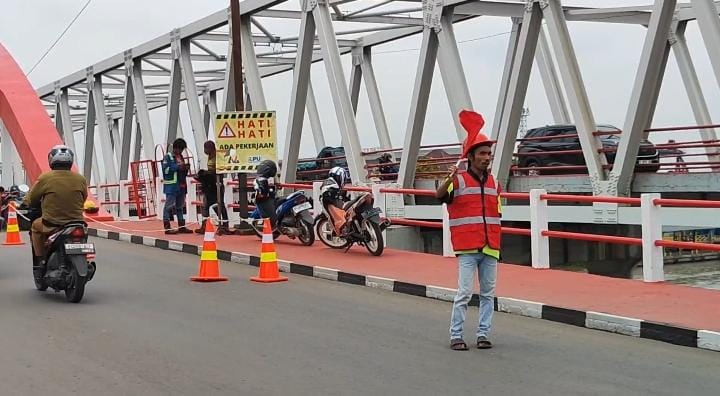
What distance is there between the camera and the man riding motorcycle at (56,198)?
30.0 ft

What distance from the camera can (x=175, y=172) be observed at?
16.1m

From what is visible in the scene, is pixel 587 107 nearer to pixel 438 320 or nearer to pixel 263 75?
pixel 438 320

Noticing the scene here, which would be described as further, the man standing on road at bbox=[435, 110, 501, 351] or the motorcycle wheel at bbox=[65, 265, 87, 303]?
the motorcycle wheel at bbox=[65, 265, 87, 303]

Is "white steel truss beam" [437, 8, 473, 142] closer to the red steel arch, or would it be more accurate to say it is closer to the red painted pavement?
the red painted pavement

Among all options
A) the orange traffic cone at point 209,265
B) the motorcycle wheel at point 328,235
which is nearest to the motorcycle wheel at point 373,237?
the motorcycle wheel at point 328,235

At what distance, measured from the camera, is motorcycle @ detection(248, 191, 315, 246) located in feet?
46.7

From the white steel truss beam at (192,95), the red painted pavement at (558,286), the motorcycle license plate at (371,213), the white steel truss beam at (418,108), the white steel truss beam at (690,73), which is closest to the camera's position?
the red painted pavement at (558,286)

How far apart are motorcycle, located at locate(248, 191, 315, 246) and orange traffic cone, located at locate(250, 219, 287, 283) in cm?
330

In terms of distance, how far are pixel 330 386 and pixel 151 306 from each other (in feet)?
12.9

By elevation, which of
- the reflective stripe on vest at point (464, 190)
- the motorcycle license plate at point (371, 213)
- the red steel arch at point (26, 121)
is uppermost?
the red steel arch at point (26, 121)

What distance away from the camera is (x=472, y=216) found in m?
6.78

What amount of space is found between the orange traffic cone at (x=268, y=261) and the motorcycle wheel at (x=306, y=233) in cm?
329

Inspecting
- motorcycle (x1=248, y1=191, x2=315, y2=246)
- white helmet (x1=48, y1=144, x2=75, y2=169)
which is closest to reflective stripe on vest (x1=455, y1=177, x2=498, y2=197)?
white helmet (x1=48, y1=144, x2=75, y2=169)

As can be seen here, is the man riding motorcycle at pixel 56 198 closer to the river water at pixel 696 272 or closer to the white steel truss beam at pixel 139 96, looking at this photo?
the river water at pixel 696 272
